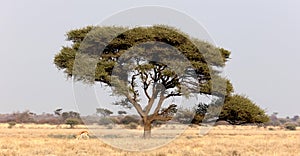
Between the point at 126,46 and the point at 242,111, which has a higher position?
the point at 126,46

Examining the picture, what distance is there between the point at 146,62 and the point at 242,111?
28.8 ft

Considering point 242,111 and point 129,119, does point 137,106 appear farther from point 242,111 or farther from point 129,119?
point 129,119

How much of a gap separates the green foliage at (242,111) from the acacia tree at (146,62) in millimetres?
2088

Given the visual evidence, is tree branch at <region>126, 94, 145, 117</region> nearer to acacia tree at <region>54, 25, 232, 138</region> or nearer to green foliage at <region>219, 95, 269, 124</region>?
acacia tree at <region>54, 25, 232, 138</region>

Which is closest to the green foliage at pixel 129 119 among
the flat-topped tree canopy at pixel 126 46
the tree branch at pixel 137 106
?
the tree branch at pixel 137 106

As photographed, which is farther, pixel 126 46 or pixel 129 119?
pixel 129 119

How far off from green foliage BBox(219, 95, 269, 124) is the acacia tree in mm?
2088

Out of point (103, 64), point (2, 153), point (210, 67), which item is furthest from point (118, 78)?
point (2, 153)

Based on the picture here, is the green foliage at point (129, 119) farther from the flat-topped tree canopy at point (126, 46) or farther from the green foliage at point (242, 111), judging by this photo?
the flat-topped tree canopy at point (126, 46)

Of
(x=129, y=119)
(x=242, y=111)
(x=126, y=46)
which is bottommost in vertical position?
(x=242, y=111)

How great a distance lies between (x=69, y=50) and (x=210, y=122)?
1213 cm

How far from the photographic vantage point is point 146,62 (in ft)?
112

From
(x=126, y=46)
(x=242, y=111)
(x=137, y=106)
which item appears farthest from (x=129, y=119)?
(x=126, y=46)

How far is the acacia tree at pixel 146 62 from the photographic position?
3372 centimetres
